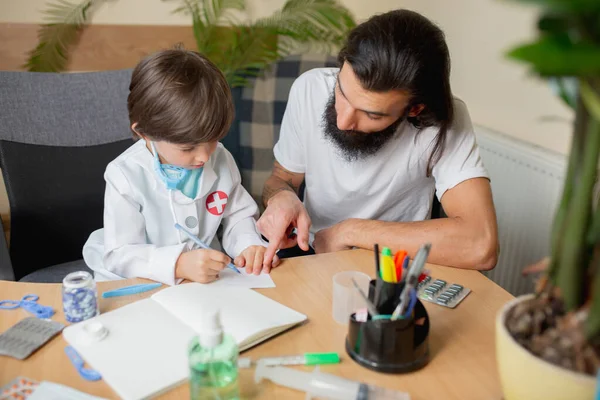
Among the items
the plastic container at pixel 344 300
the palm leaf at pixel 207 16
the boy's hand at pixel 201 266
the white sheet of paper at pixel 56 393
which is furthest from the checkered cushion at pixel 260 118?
the white sheet of paper at pixel 56 393

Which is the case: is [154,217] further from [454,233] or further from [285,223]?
[454,233]

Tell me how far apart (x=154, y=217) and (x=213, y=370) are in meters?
0.71

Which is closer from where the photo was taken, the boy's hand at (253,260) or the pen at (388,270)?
the pen at (388,270)

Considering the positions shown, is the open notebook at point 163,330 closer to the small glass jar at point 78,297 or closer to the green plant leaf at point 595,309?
the small glass jar at point 78,297

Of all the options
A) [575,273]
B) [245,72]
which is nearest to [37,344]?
[575,273]

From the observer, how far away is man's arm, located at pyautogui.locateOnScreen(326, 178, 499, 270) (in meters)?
1.27

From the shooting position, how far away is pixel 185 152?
1302 mm

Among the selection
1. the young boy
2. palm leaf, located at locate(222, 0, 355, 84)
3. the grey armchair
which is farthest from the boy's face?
palm leaf, located at locate(222, 0, 355, 84)

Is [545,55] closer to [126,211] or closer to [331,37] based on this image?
[126,211]

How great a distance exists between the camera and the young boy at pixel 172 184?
1197mm

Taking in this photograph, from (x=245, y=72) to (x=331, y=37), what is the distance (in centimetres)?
54

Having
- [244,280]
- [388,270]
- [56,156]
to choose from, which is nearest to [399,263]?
[388,270]

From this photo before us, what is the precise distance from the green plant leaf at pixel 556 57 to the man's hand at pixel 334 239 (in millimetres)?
956

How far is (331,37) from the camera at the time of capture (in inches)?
103
